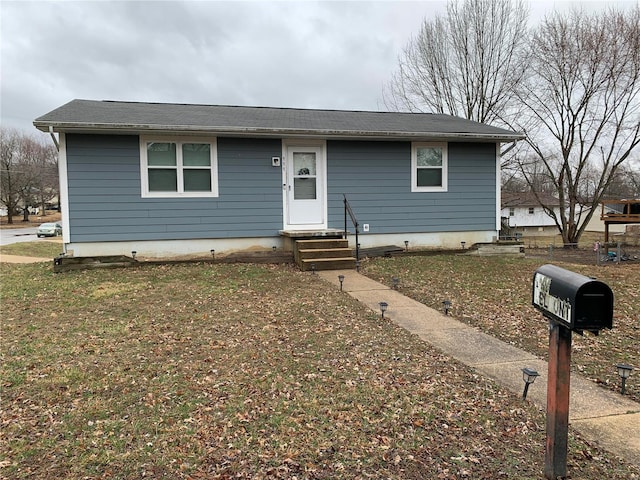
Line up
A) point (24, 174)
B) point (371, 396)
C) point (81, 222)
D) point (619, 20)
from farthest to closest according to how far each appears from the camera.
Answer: point (24, 174) → point (619, 20) → point (81, 222) → point (371, 396)

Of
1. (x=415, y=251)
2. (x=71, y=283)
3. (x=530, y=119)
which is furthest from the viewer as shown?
(x=530, y=119)

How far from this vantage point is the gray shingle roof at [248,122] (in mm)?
8234

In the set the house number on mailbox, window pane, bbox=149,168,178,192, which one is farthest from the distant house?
the house number on mailbox

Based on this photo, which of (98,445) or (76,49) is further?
(76,49)

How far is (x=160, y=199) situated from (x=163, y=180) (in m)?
0.42

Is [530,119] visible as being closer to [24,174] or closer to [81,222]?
[81,222]

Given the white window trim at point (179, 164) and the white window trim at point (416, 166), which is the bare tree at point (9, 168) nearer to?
the white window trim at point (179, 164)

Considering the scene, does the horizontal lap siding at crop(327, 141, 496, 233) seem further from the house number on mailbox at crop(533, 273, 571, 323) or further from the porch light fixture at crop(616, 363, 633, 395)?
the house number on mailbox at crop(533, 273, 571, 323)

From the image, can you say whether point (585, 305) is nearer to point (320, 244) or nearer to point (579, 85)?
point (320, 244)

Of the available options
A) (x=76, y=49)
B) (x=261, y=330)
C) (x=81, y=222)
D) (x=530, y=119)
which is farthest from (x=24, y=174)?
(x=261, y=330)

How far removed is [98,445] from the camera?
8.18ft

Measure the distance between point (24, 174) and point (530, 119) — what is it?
4812 cm

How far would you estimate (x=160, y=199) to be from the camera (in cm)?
894

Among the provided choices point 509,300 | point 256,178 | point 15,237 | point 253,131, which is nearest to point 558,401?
point 509,300
